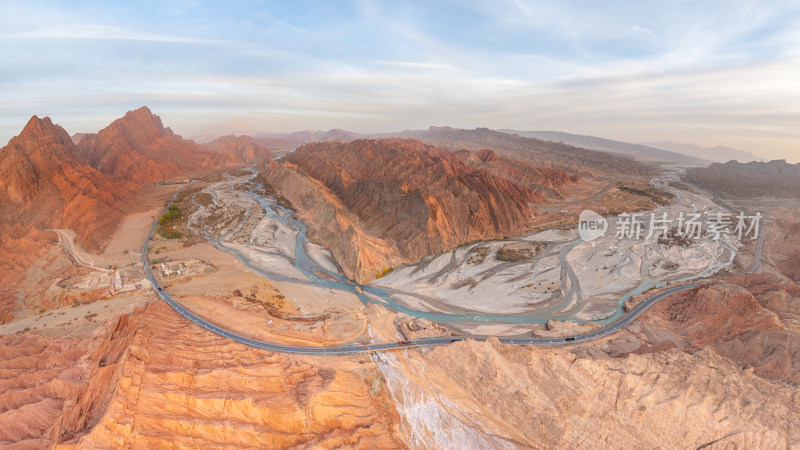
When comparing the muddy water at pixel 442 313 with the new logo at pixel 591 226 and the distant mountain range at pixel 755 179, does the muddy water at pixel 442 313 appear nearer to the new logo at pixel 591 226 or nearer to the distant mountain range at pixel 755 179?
the new logo at pixel 591 226

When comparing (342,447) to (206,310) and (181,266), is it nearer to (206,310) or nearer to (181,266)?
(206,310)

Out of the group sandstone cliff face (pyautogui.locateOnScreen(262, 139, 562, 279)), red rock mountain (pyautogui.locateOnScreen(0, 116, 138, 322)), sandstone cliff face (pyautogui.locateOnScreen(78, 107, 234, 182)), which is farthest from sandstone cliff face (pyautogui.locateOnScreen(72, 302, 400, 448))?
sandstone cliff face (pyautogui.locateOnScreen(78, 107, 234, 182))

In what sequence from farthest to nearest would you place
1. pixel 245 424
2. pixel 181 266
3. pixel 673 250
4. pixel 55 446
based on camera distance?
pixel 673 250
pixel 181 266
pixel 245 424
pixel 55 446

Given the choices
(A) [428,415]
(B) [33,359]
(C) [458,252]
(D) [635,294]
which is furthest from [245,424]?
(D) [635,294]

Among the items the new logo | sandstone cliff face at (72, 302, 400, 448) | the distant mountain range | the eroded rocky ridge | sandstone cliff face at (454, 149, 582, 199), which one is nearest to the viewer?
the eroded rocky ridge

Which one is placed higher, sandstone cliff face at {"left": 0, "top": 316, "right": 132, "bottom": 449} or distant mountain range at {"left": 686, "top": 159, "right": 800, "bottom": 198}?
distant mountain range at {"left": 686, "top": 159, "right": 800, "bottom": 198}

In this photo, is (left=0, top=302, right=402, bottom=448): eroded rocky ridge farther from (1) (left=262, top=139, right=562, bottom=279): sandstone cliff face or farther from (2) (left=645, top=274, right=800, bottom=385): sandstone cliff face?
(2) (left=645, top=274, right=800, bottom=385): sandstone cliff face

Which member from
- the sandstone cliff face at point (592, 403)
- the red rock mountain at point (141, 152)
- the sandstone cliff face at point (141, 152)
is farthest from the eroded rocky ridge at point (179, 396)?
the red rock mountain at point (141, 152)
